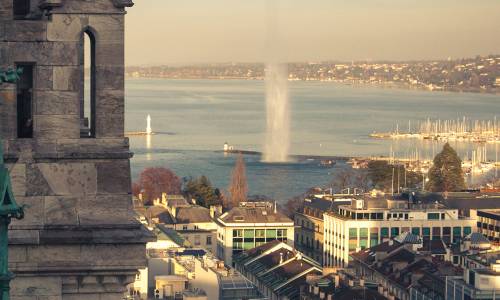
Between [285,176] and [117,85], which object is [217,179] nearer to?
[285,176]

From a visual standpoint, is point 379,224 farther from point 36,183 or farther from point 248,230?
point 36,183

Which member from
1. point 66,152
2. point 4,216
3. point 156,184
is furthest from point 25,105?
point 156,184

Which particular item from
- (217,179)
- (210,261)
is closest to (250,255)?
(210,261)

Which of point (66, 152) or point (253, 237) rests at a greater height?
point (66, 152)

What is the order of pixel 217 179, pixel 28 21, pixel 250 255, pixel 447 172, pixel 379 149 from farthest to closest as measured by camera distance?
pixel 379 149, pixel 217 179, pixel 447 172, pixel 250 255, pixel 28 21

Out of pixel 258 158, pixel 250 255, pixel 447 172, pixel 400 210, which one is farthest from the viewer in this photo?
pixel 258 158

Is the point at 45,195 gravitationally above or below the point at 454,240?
above

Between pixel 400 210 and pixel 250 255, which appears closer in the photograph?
pixel 250 255

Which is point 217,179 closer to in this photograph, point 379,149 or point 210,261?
point 379,149
